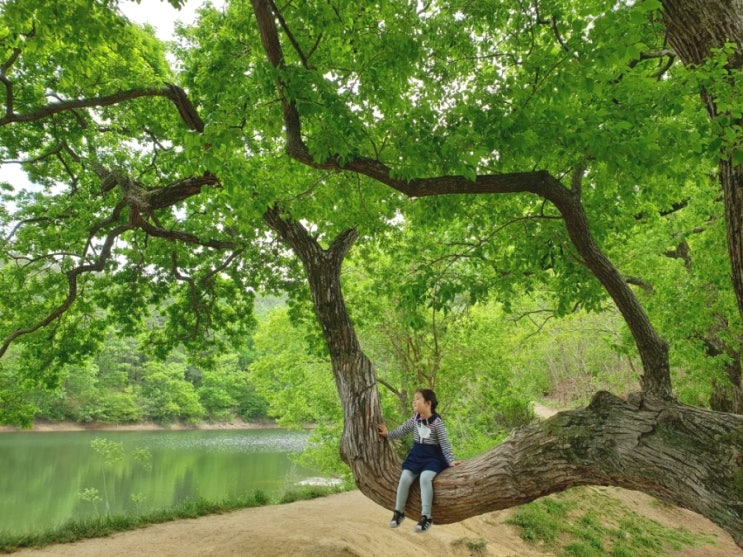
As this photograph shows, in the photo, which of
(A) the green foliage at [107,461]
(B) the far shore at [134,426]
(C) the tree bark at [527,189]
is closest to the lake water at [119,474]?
(A) the green foliage at [107,461]

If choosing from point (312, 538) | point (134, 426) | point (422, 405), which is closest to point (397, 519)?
point (422, 405)

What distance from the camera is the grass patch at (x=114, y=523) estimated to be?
22.8 ft

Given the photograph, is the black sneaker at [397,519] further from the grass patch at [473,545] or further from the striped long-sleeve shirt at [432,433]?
the grass patch at [473,545]

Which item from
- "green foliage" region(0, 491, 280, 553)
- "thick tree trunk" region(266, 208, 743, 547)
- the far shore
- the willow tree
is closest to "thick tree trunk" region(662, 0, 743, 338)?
the willow tree

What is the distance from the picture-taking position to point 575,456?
12.0 feet

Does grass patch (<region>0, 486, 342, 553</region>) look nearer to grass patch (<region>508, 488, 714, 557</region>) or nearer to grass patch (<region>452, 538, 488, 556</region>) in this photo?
grass patch (<region>452, 538, 488, 556</region>)

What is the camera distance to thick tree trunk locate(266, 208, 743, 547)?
307 centimetres

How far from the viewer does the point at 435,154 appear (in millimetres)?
3791

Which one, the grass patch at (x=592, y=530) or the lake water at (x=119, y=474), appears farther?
the lake water at (x=119, y=474)

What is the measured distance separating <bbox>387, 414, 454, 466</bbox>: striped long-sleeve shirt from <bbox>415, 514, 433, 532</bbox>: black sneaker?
56cm

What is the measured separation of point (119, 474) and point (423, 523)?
21.1 meters

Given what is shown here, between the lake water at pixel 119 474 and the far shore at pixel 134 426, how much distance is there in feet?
6.25

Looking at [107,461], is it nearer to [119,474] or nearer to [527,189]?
[119,474]

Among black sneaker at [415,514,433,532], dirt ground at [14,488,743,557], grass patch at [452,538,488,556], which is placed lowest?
grass patch at [452,538,488,556]
